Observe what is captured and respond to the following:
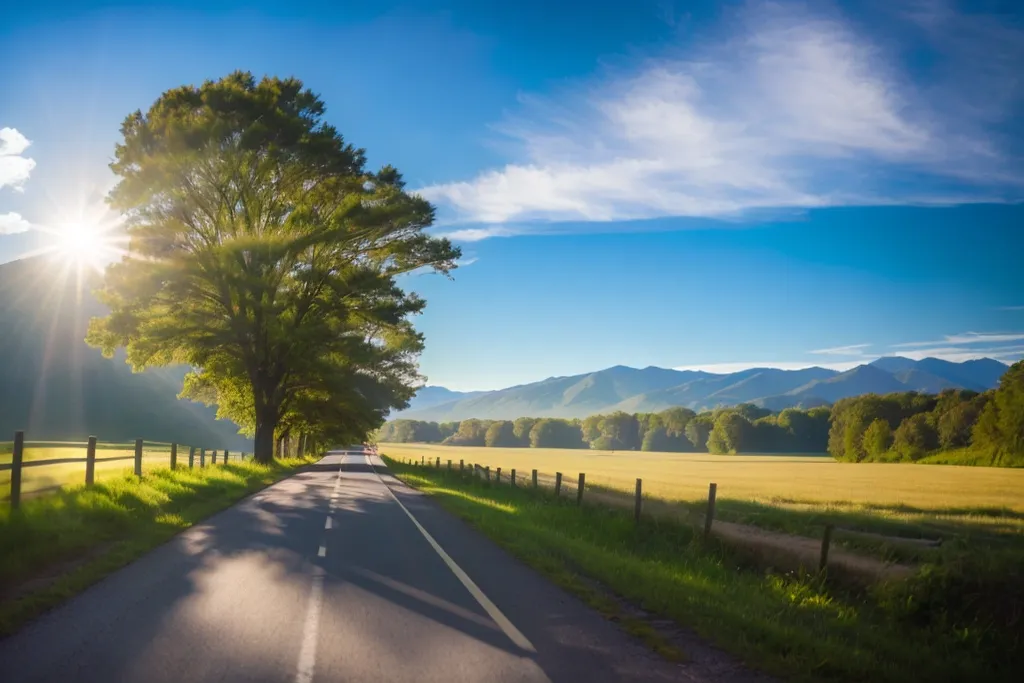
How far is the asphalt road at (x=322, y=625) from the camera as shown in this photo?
552 cm

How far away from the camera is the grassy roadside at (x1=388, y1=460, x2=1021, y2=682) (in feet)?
20.7

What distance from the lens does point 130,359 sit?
30.5 metres

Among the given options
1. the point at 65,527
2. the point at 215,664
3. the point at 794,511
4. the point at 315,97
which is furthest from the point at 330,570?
the point at 315,97

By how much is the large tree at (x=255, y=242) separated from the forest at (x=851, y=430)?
4624 cm

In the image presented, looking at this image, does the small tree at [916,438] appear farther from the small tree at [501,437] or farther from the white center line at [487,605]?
the small tree at [501,437]

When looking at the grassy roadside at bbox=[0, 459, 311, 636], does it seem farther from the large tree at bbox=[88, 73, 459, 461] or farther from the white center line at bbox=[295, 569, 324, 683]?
the large tree at bbox=[88, 73, 459, 461]

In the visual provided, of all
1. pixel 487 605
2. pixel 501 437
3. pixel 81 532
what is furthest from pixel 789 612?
pixel 501 437

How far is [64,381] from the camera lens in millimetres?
177000

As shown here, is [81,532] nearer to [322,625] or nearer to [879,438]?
[322,625]

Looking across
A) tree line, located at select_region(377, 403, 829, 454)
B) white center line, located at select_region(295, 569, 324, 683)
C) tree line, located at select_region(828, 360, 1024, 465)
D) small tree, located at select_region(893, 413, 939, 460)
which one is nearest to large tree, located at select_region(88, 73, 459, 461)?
white center line, located at select_region(295, 569, 324, 683)

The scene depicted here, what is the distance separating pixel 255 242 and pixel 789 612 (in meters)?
25.1

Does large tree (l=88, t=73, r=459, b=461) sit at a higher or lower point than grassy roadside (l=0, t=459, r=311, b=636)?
higher

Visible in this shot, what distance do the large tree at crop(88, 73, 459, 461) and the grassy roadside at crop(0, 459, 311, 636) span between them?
448 inches

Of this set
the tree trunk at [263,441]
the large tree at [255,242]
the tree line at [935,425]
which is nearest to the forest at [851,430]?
the tree line at [935,425]
